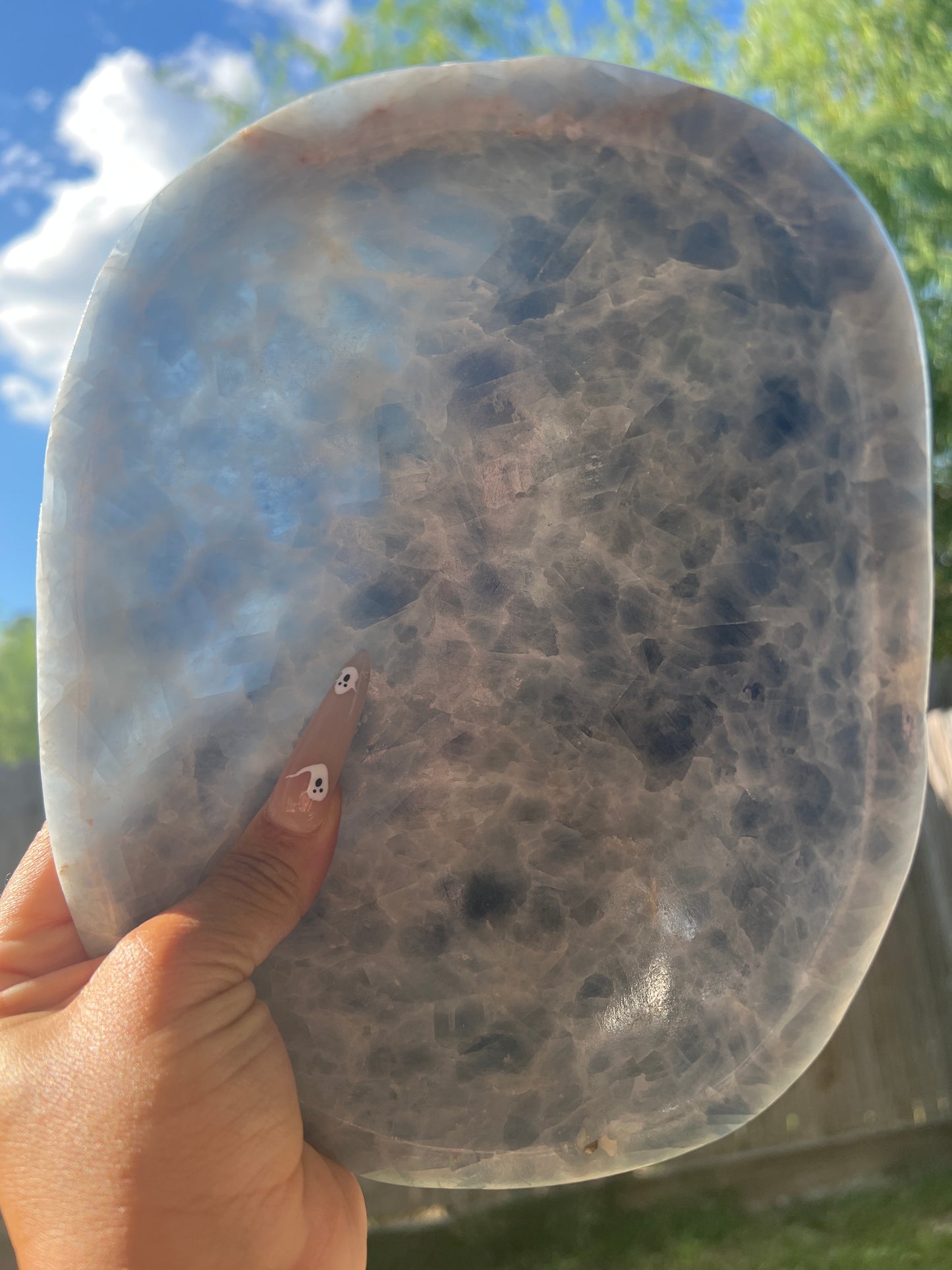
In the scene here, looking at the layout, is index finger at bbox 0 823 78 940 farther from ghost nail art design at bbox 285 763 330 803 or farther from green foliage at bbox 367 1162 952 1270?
green foliage at bbox 367 1162 952 1270

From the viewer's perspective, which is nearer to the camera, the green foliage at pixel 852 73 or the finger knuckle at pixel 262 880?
the finger knuckle at pixel 262 880

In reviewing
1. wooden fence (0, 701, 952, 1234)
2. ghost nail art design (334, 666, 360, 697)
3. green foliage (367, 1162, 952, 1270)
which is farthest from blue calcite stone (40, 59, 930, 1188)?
wooden fence (0, 701, 952, 1234)

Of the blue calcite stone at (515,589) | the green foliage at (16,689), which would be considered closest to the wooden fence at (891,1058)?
the blue calcite stone at (515,589)

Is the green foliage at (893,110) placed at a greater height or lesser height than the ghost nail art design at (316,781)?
lesser

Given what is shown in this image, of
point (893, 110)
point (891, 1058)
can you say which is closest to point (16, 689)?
point (891, 1058)

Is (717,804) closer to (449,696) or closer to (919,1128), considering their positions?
(449,696)

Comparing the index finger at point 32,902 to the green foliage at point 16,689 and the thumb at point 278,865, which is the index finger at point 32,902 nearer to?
the thumb at point 278,865

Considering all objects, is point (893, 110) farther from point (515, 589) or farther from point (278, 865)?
point (278, 865)

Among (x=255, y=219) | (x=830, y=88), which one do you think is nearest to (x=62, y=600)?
(x=255, y=219)
